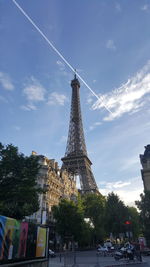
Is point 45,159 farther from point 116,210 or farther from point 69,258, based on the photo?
point 69,258

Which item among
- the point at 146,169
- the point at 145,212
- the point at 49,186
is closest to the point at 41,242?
the point at 145,212

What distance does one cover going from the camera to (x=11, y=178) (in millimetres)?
24047

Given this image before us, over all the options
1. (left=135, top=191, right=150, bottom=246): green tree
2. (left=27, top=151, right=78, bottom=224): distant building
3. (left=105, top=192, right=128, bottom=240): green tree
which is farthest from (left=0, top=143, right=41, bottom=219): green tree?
(left=105, top=192, right=128, bottom=240): green tree

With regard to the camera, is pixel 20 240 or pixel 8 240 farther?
pixel 20 240

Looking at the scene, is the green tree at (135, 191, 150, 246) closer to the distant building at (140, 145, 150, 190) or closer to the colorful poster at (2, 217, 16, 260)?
the distant building at (140, 145, 150, 190)

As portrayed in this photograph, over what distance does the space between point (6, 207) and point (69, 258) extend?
27.4ft

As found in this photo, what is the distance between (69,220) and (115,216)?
13973 millimetres

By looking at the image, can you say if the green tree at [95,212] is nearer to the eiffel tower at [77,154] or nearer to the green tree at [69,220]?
the eiffel tower at [77,154]

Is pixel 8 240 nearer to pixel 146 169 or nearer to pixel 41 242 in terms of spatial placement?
pixel 41 242

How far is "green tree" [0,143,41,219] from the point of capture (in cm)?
2295

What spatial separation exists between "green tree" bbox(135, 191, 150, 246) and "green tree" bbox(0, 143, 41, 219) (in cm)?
2356

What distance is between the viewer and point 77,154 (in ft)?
288

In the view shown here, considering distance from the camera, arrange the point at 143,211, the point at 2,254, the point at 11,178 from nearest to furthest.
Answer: the point at 2,254
the point at 11,178
the point at 143,211

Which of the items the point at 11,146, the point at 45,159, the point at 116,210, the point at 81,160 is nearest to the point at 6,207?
the point at 11,146
